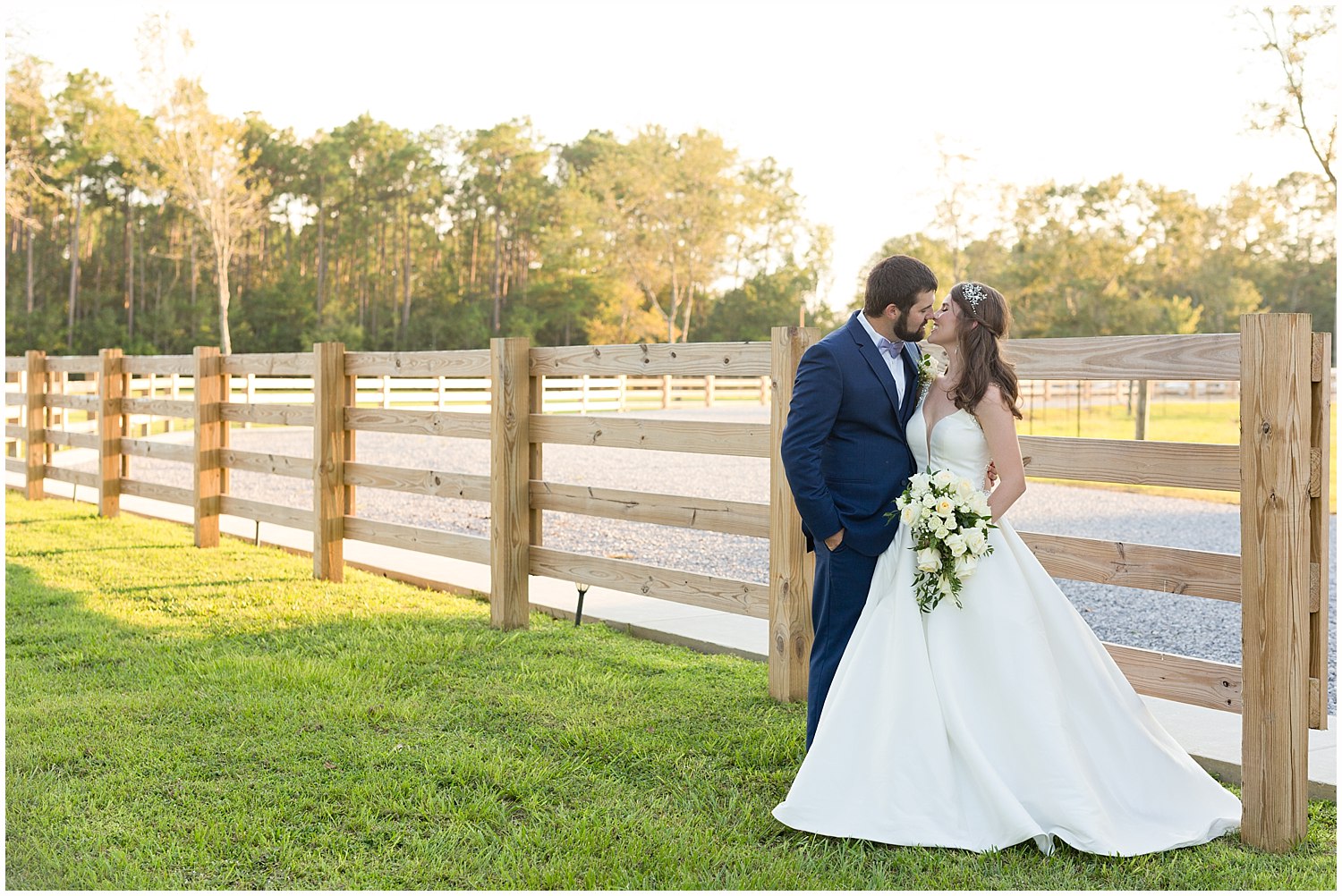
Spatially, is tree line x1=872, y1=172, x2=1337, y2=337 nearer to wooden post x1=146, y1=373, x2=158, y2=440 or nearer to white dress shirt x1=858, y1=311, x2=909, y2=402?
wooden post x1=146, y1=373, x2=158, y2=440

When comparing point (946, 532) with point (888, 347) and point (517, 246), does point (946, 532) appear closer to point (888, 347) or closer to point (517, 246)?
point (888, 347)

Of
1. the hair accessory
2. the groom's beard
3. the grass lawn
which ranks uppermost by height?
the hair accessory

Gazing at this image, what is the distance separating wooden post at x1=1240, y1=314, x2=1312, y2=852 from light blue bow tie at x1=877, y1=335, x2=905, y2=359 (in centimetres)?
104

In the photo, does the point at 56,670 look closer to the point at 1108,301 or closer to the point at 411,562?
the point at 411,562

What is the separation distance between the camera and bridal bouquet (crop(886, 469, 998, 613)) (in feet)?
11.4

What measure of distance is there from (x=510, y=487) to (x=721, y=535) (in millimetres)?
4657

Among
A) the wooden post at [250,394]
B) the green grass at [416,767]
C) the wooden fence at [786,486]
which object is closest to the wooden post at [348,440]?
the wooden fence at [786,486]

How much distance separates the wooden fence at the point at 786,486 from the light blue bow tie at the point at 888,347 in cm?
66

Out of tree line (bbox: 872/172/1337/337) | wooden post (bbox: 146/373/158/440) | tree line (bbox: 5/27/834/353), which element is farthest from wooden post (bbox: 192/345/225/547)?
tree line (bbox: 5/27/834/353)

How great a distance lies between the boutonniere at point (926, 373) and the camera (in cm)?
386

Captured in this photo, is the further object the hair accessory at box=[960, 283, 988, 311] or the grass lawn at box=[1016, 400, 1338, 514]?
the grass lawn at box=[1016, 400, 1338, 514]

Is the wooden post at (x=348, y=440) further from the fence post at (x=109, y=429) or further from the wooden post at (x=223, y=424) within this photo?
the fence post at (x=109, y=429)

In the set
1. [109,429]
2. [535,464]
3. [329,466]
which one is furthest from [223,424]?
[535,464]

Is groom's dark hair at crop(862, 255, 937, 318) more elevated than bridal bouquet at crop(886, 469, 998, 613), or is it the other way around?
groom's dark hair at crop(862, 255, 937, 318)
